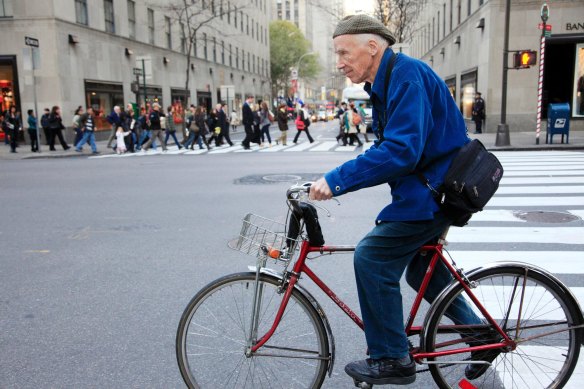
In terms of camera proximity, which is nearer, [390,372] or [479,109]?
[390,372]

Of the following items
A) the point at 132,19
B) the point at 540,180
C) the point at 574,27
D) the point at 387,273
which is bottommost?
the point at 540,180

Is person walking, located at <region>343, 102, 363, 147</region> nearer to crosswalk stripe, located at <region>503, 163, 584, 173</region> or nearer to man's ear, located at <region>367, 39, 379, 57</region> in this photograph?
crosswalk stripe, located at <region>503, 163, 584, 173</region>

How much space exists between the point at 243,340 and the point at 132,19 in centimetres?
3373

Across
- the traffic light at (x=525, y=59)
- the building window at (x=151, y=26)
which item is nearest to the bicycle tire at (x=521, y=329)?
the traffic light at (x=525, y=59)

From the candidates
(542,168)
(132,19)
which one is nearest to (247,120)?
(542,168)

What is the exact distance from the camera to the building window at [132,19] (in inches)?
1291

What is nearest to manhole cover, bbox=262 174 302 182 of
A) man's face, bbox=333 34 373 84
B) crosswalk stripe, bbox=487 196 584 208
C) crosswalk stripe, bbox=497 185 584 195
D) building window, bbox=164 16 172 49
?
crosswalk stripe, bbox=497 185 584 195

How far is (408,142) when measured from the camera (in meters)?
2.38

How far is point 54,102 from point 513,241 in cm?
2378

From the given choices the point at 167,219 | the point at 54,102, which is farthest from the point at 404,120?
the point at 54,102

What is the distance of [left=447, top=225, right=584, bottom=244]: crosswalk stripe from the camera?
6.20 meters

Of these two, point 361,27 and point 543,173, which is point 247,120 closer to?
point 543,173

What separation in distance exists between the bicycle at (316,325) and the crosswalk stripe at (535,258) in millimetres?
2224

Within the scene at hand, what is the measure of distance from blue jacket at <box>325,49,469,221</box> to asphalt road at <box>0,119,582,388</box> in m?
1.29
